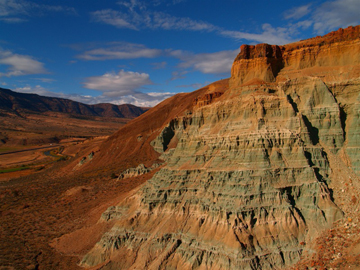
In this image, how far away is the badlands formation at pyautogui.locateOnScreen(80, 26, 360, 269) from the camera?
2197cm

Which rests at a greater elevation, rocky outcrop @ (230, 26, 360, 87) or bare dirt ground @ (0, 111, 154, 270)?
rocky outcrop @ (230, 26, 360, 87)

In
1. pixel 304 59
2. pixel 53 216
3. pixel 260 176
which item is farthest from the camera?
pixel 53 216

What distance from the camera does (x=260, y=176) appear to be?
23.3m

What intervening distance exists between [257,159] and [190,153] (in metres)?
9.25

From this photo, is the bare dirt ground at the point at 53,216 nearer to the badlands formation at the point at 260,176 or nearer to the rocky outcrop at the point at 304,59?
the badlands formation at the point at 260,176

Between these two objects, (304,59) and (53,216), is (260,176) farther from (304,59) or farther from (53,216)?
(53,216)

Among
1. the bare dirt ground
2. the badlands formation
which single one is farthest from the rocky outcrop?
the bare dirt ground

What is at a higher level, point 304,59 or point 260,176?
point 304,59

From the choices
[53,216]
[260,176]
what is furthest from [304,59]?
[53,216]

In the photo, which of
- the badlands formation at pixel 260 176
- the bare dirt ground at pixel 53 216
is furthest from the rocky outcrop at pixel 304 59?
the bare dirt ground at pixel 53 216

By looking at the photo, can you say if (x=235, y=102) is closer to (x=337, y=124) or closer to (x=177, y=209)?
(x=337, y=124)

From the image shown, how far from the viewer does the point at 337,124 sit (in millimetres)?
25844

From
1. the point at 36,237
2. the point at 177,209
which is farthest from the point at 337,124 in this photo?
the point at 36,237

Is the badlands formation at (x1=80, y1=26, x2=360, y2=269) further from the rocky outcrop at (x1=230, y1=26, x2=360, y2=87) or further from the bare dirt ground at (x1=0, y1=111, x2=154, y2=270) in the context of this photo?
the bare dirt ground at (x1=0, y1=111, x2=154, y2=270)
